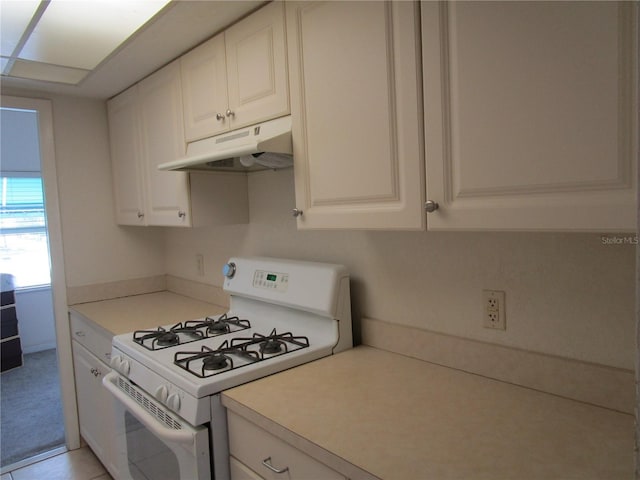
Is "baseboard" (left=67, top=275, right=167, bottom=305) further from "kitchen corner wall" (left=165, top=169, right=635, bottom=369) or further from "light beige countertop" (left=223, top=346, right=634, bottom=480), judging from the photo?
"light beige countertop" (left=223, top=346, right=634, bottom=480)

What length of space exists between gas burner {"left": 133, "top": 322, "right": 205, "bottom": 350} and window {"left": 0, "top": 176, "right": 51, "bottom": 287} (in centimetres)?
337

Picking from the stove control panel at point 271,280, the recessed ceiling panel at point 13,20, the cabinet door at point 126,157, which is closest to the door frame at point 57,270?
the cabinet door at point 126,157

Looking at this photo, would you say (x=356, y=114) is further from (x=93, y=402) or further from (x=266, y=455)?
(x=93, y=402)

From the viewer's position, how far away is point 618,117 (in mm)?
785

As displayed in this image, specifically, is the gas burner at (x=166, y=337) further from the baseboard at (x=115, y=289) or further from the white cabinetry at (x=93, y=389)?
the baseboard at (x=115, y=289)

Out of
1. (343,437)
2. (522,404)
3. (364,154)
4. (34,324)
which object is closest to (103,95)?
(364,154)

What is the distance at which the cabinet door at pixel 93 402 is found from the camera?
230cm

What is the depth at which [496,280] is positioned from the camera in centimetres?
130

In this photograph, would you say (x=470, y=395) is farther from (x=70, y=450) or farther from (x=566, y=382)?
(x=70, y=450)

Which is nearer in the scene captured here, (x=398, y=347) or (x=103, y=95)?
(x=398, y=347)

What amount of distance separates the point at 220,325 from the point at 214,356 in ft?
1.44

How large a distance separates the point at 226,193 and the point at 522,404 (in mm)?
1552

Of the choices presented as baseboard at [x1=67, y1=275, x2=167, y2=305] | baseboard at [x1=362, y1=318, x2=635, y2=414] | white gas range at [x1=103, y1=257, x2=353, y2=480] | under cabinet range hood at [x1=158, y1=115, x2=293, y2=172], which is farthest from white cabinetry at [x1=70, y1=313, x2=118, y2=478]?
baseboard at [x1=362, y1=318, x2=635, y2=414]

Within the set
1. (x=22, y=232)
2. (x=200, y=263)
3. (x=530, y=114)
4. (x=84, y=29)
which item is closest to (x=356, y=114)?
(x=530, y=114)
